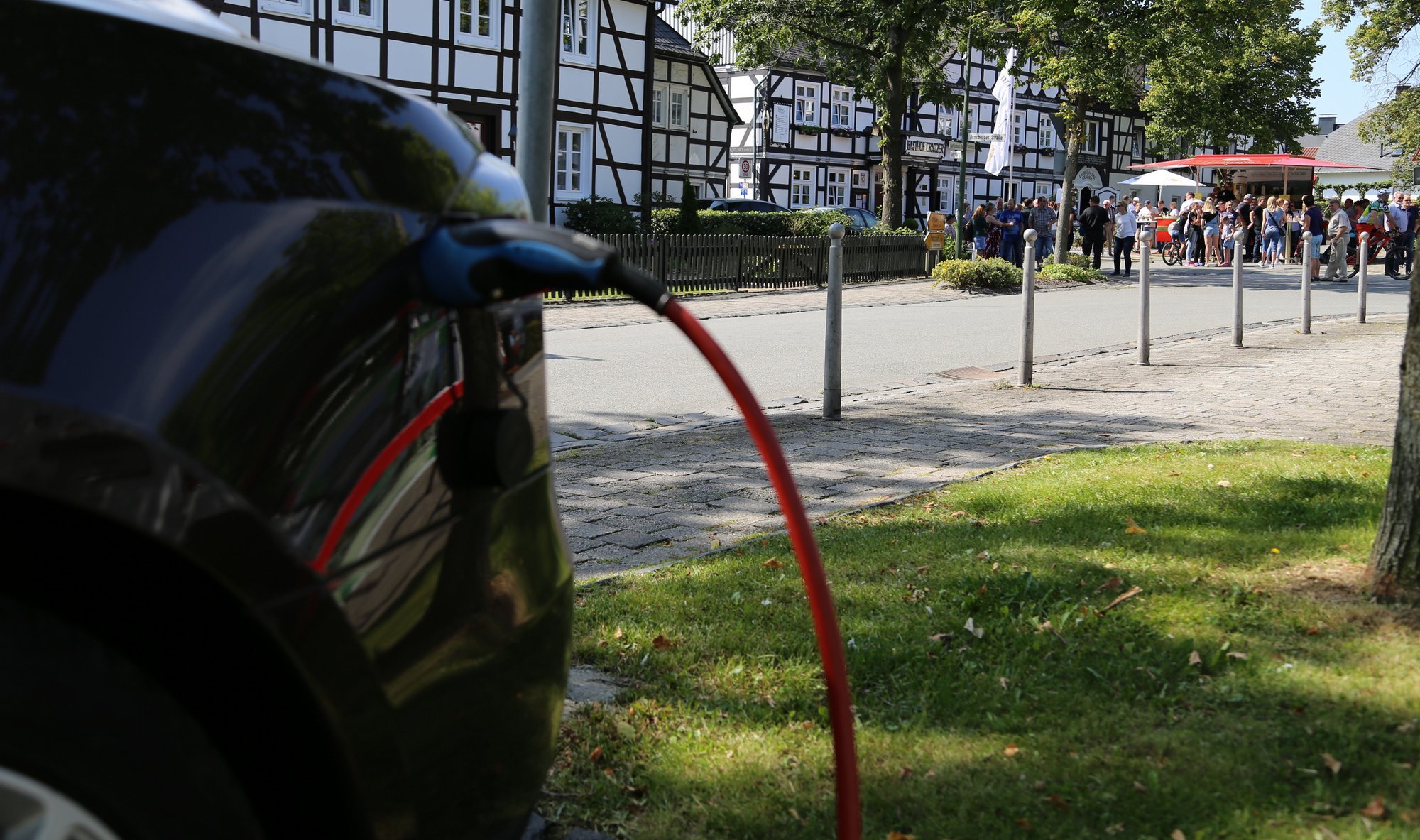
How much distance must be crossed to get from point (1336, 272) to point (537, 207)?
3008 cm

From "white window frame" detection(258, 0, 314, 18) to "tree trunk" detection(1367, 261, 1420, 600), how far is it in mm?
23537

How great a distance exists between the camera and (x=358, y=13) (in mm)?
25859

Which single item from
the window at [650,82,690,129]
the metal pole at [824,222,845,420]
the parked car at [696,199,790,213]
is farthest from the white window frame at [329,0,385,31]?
the metal pole at [824,222,845,420]

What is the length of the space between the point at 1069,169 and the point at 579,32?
11.6m

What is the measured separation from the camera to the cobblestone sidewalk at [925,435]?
6086 mm

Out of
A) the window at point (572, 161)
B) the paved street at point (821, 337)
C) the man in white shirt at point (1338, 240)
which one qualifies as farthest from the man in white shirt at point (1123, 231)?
the window at point (572, 161)

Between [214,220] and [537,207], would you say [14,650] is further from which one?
[537,207]

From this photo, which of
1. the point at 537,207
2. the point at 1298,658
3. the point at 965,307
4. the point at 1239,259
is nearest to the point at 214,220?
the point at 537,207

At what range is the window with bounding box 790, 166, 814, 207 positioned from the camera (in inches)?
2137

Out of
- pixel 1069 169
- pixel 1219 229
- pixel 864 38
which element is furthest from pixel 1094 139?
pixel 1069 169

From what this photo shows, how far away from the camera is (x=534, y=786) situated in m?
2.16

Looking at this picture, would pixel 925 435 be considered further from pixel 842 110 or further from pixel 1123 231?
pixel 842 110

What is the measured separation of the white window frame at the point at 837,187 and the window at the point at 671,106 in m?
13.6

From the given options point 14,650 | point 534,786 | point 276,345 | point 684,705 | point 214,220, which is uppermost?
point 214,220
